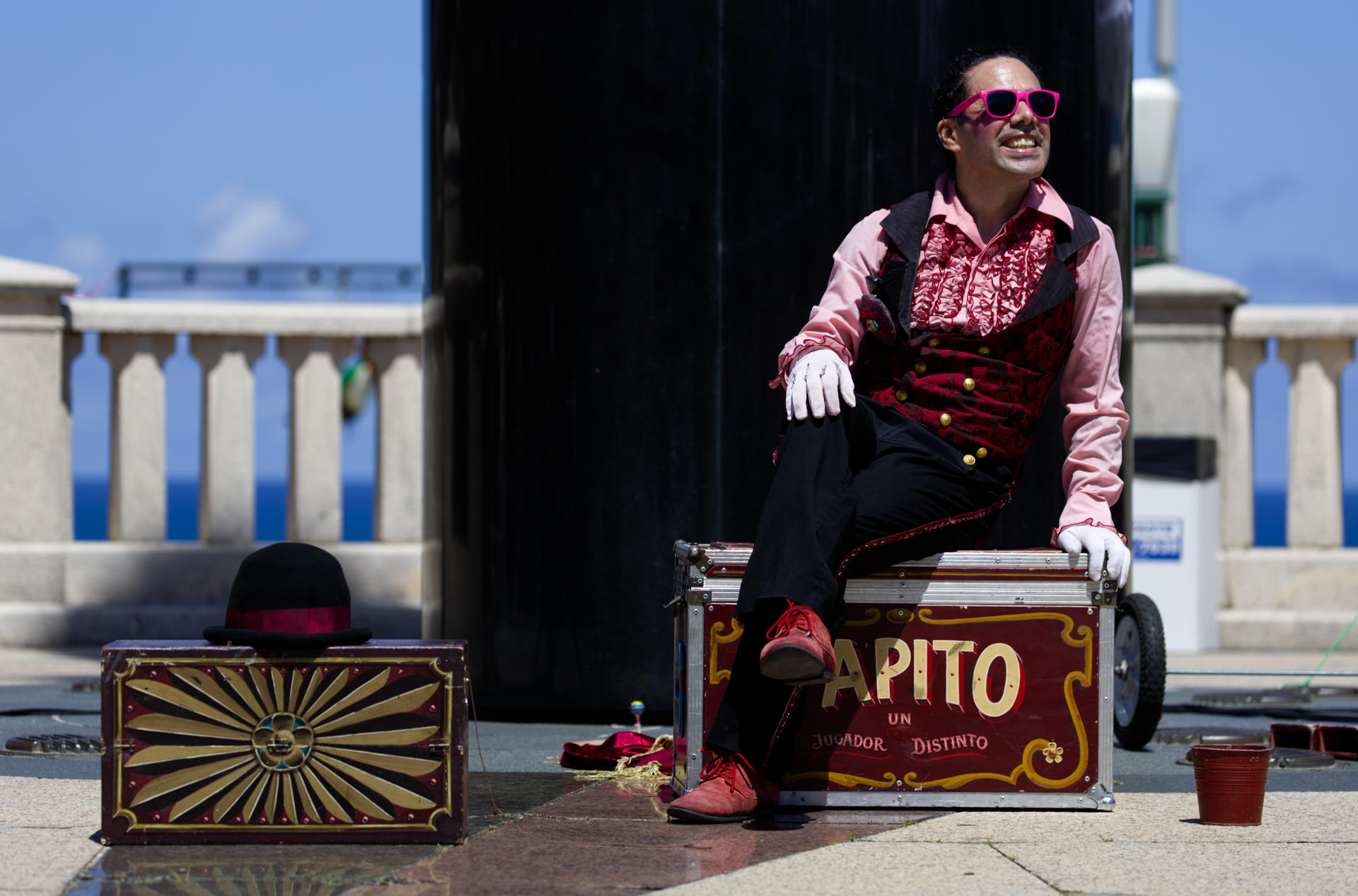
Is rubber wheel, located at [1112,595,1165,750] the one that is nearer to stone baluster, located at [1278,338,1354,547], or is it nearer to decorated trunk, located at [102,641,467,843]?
decorated trunk, located at [102,641,467,843]

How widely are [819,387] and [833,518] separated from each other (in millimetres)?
262

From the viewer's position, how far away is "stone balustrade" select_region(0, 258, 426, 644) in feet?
25.9

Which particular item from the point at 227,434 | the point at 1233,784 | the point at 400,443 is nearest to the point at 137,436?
the point at 227,434

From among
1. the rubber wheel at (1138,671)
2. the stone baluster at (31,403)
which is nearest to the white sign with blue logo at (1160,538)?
the rubber wheel at (1138,671)

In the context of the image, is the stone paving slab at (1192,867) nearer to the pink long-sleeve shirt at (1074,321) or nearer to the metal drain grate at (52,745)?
the pink long-sleeve shirt at (1074,321)

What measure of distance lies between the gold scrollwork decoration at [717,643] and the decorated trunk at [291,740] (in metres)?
0.67

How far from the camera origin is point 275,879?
9.09 feet

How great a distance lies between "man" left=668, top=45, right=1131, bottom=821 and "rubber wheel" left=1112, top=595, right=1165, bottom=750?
84cm

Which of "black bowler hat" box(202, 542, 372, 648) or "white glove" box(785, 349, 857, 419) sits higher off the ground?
"white glove" box(785, 349, 857, 419)

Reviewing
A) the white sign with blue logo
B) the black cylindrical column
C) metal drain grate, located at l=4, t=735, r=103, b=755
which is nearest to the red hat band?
metal drain grate, located at l=4, t=735, r=103, b=755

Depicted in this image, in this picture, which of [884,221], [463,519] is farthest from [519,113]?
[884,221]

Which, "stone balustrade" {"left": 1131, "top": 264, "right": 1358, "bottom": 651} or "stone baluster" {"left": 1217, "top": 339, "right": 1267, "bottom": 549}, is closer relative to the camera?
"stone balustrade" {"left": 1131, "top": 264, "right": 1358, "bottom": 651}

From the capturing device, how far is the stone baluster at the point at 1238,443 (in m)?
8.60

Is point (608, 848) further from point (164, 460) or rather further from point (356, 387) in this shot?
point (356, 387)
